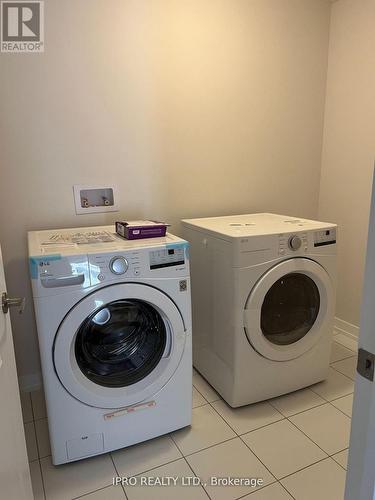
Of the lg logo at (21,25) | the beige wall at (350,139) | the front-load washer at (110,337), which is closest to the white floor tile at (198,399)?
the front-load washer at (110,337)

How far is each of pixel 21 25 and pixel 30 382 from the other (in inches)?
69.9

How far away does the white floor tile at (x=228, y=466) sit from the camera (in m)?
1.41

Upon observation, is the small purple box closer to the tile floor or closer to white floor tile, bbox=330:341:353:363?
the tile floor

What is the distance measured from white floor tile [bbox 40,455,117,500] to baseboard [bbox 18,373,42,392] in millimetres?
538

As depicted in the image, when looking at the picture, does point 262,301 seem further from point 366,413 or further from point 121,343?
point 366,413

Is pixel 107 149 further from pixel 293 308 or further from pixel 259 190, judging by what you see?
pixel 293 308

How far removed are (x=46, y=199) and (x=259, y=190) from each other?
129cm

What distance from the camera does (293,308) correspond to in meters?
1.88

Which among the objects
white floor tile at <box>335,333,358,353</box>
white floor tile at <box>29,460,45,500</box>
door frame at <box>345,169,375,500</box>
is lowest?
white floor tile at <box>29,460,45,500</box>

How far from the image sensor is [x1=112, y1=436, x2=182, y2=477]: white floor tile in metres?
1.51

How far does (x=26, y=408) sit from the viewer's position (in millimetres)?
1881

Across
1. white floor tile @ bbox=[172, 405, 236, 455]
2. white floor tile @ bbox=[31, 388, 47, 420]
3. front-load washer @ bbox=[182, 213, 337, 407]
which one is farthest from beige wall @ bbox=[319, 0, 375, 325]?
white floor tile @ bbox=[31, 388, 47, 420]

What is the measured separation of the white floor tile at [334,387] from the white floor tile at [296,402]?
0.05 m

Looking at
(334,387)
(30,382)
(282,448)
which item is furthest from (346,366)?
(30,382)
